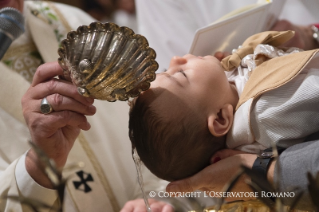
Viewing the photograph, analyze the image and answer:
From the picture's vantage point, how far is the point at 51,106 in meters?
0.66

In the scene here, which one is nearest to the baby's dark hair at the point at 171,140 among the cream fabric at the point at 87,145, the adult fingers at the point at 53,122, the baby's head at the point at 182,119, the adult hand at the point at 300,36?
the baby's head at the point at 182,119

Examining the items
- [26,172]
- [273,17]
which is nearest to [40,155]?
[26,172]

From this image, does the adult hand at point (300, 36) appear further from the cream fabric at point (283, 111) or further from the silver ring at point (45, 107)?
the silver ring at point (45, 107)

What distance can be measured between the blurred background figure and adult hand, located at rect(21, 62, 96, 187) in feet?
4.64

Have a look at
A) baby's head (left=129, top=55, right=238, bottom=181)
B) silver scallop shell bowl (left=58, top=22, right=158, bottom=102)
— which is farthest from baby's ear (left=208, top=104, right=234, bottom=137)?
silver scallop shell bowl (left=58, top=22, right=158, bottom=102)

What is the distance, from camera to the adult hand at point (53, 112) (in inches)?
25.2

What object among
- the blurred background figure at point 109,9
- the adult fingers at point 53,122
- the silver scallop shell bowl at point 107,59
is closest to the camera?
the silver scallop shell bowl at point 107,59

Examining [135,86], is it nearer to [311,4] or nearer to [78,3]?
[311,4]

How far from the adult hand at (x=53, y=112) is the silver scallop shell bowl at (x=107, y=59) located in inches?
3.0

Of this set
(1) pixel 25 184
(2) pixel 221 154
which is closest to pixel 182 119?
(2) pixel 221 154

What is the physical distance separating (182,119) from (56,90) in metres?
0.24

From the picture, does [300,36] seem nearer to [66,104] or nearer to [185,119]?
[185,119]

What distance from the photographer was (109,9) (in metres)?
2.11

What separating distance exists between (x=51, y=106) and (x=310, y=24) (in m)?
0.85
